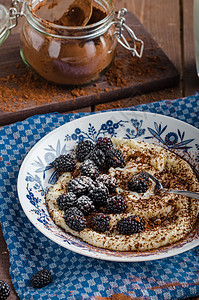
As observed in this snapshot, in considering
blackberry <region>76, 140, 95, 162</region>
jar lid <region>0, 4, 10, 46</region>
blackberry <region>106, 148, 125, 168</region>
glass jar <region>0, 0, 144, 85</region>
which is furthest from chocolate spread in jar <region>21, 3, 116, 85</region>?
blackberry <region>106, 148, 125, 168</region>

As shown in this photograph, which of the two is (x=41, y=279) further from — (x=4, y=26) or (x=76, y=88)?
(x=4, y=26)

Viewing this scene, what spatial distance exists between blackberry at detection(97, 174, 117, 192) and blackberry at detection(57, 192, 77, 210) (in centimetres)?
16

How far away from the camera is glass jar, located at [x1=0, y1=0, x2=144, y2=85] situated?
2.56 meters

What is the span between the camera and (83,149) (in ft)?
7.72

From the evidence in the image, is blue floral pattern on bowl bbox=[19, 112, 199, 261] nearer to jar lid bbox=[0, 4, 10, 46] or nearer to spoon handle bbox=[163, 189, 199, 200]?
spoon handle bbox=[163, 189, 199, 200]

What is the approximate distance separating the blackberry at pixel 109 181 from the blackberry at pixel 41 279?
0.47 meters

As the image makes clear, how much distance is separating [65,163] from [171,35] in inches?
62.9

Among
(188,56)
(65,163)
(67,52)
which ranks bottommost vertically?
(188,56)

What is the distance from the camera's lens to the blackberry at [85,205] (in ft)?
6.79

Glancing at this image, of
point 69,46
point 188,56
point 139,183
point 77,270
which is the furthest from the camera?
point 188,56

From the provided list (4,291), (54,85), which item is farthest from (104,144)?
(4,291)

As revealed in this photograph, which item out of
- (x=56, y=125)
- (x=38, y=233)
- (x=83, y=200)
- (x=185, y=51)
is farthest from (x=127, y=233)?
(x=185, y=51)

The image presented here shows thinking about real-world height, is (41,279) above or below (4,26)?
below

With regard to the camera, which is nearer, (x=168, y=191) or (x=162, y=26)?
(x=168, y=191)
